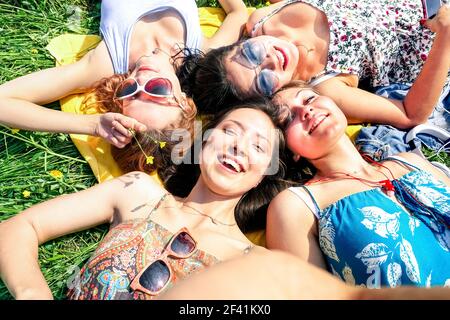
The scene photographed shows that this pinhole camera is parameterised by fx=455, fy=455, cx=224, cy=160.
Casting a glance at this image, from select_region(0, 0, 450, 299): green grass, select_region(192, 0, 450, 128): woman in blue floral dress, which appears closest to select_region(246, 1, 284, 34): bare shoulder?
select_region(192, 0, 450, 128): woman in blue floral dress

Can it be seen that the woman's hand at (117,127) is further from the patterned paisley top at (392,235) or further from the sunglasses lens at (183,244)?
the patterned paisley top at (392,235)

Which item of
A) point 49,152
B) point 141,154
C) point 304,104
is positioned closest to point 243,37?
point 304,104

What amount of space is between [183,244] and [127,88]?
1302 millimetres

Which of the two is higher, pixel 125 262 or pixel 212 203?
pixel 125 262

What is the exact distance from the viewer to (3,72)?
3771 millimetres

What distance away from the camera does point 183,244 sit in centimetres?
272

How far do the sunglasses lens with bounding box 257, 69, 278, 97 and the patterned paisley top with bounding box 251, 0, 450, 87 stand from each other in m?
0.60

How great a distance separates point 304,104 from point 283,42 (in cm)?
66

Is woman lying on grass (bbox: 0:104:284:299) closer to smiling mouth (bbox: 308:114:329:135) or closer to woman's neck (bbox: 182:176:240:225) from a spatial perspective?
woman's neck (bbox: 182:176:240:225)

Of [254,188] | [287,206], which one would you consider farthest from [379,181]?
[254,188]

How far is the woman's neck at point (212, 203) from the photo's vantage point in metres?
3.14

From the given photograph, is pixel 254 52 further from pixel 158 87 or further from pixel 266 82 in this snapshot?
pixel 158 87

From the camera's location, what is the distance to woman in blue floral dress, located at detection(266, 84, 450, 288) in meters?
2.76

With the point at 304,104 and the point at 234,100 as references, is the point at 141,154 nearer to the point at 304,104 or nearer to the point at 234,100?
the point at 234,100
